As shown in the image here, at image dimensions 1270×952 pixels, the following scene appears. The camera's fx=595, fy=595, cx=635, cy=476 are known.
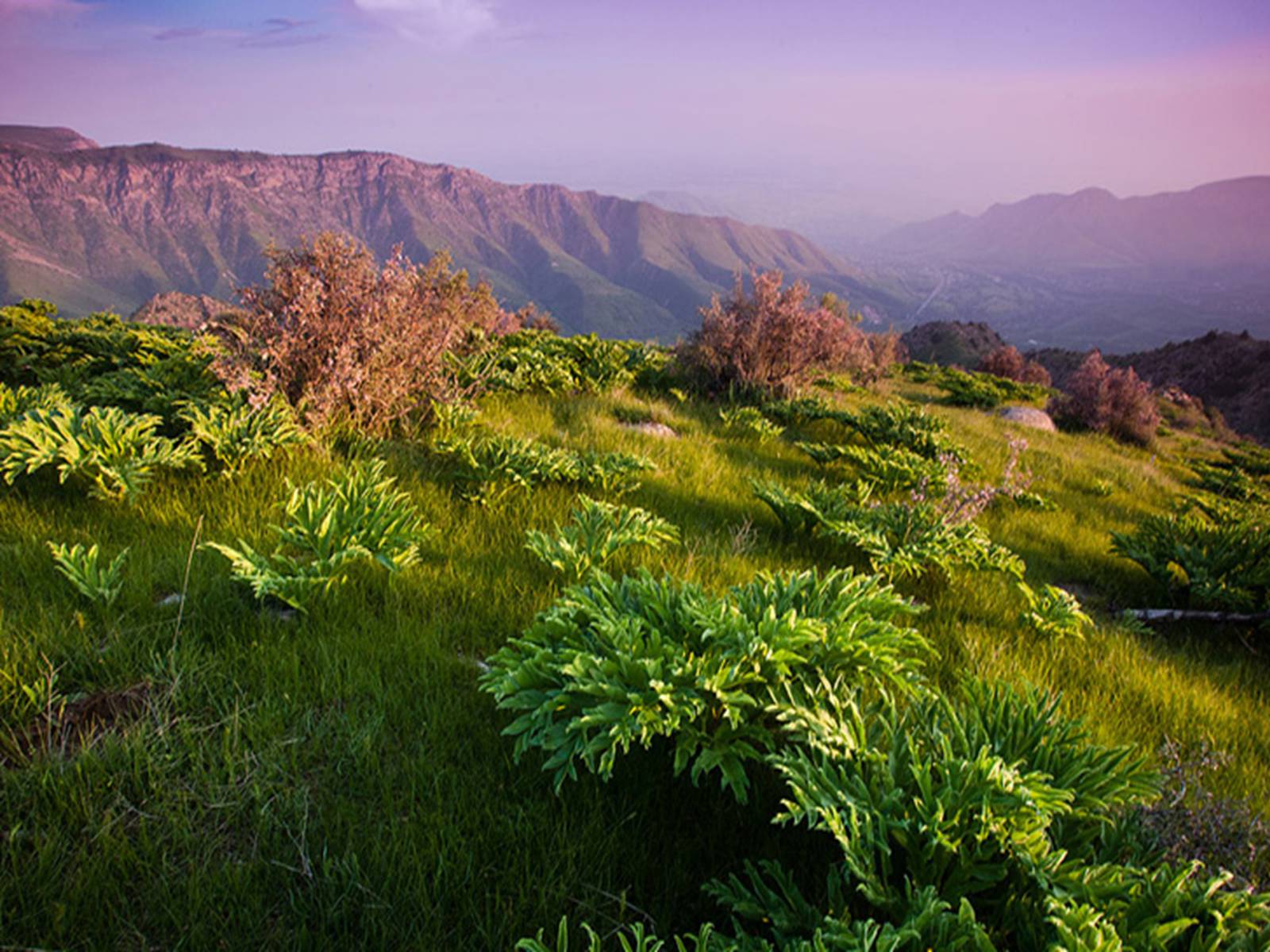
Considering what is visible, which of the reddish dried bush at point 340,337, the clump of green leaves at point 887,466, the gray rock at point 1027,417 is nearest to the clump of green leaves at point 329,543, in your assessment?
the reddish dried bush at point 340,337

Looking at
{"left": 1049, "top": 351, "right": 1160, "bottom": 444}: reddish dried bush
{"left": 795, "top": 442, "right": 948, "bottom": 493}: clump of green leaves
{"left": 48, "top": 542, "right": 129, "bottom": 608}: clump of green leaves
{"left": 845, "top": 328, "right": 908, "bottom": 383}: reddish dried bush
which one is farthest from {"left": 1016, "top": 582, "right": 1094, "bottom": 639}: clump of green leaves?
{"left": 1049, "top": 351, "right": 1160, "bottom": 444}: reddish dried bush

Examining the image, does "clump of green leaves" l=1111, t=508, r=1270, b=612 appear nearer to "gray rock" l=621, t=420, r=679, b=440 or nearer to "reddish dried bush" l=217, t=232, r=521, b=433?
"gray rock" l=621, t=420, r=679, b=440

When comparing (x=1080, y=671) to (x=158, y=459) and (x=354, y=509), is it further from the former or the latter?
(x=158, y=459)

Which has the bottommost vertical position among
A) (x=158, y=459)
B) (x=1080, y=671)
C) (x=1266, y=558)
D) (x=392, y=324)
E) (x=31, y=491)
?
(x=1080, y=671)

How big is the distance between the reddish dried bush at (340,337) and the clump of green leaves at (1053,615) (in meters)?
5.07

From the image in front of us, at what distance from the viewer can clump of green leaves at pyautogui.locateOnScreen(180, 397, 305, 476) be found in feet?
13.2

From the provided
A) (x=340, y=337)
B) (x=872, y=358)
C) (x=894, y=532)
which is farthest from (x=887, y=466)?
(x=872, y=358)

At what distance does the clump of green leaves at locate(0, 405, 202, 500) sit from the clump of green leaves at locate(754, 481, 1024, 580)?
413cm

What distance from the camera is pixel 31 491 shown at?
3727mm

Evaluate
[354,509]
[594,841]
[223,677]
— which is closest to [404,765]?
[594,841]

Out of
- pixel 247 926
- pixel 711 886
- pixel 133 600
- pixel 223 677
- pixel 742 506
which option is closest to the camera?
pixel 247 926

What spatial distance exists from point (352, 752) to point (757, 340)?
8.46 metres

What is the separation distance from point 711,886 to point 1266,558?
5674 millimetres

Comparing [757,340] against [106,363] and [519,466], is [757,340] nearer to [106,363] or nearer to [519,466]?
[519,466]
